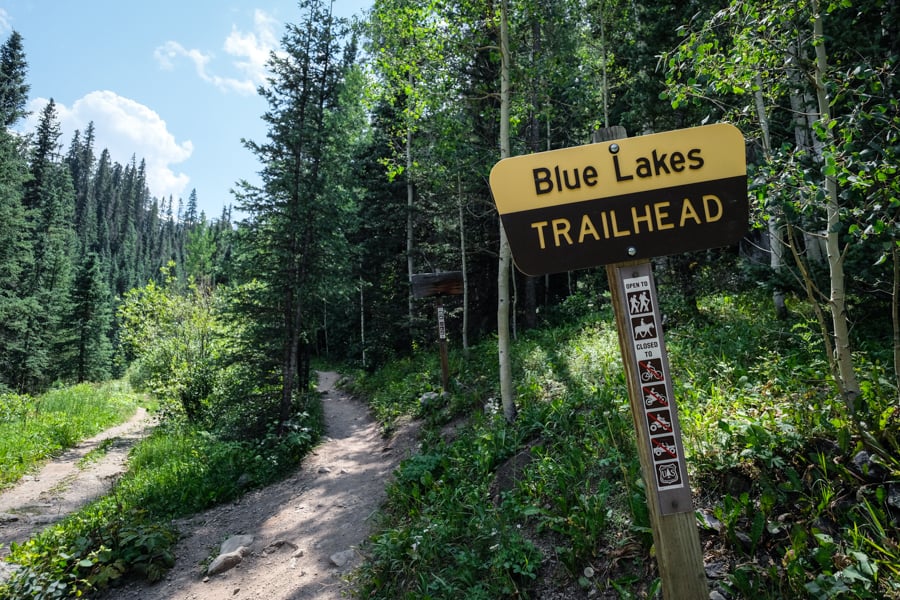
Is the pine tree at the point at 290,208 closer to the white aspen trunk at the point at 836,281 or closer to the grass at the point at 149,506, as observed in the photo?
the grass at the point at 149,506

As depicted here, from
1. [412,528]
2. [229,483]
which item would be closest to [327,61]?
[229,483]

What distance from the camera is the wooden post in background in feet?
7.25

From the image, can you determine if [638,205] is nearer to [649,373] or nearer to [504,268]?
[649,373]

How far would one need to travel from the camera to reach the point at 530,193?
2.28m

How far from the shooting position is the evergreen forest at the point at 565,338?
11.1ft

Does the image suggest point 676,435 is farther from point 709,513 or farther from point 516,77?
→ point 516,77

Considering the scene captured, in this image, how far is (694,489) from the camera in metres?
3.85

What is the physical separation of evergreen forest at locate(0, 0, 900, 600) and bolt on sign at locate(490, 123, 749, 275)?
32 centimetres

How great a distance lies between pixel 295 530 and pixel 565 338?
810 cm

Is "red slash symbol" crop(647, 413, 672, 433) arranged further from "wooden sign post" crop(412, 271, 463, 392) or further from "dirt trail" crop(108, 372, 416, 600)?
"wooden sign post" crop(412, 271, 463, 392)

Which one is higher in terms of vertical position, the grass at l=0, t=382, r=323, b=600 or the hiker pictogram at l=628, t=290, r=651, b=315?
the hiker pictogram at l=628, t=290, r=651, b=315

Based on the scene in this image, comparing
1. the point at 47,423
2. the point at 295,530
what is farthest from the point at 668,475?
the point at 47,423

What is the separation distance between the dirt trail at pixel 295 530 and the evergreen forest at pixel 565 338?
1.17ft

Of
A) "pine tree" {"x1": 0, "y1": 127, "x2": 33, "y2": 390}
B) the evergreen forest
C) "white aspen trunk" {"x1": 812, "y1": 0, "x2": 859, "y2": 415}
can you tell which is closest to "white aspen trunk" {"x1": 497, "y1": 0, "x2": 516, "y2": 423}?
the evergreen forest
